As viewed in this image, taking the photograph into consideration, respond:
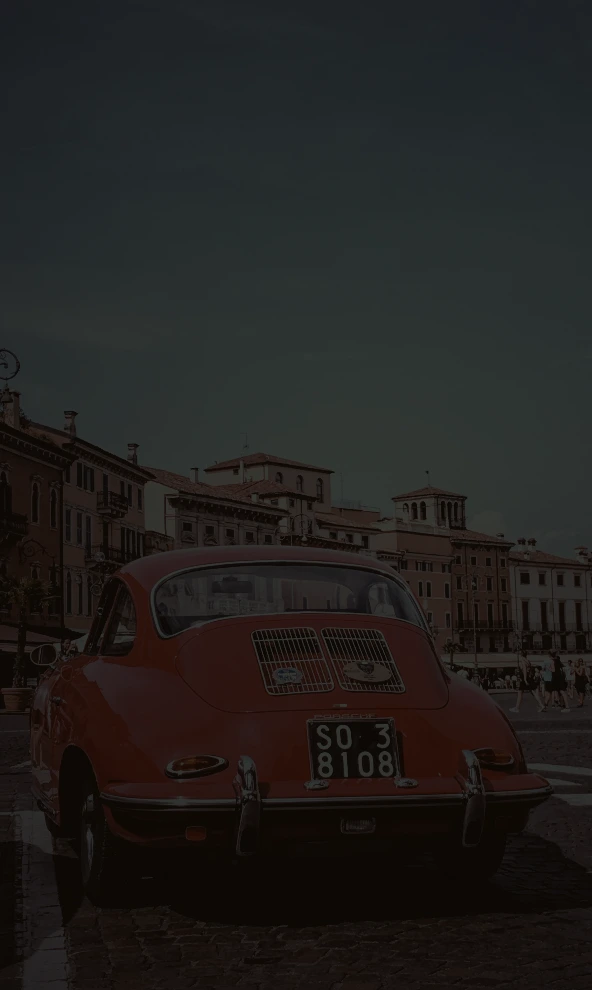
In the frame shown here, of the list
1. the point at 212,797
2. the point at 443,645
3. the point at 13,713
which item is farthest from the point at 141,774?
the point at 443,645

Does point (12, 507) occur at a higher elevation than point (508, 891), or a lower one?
higher

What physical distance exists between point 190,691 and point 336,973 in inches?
56.6

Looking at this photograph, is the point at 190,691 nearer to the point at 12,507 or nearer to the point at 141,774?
the point at 141,774

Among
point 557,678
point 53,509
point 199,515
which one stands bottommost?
point 557,678

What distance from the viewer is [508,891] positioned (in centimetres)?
660

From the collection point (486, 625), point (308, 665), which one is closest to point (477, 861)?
point (308, 665)

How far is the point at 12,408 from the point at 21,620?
23.1 metres

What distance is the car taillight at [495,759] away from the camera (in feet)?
19.5

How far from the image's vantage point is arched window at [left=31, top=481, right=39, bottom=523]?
62.7 m

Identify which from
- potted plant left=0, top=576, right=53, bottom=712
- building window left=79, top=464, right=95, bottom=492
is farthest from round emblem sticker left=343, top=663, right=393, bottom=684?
building window left=79, top=464, right=95, bottom=492

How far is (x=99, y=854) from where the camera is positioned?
603cm

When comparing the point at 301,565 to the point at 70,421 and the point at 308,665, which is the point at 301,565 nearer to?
the point at 308,665

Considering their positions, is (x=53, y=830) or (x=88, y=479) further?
(x=88, y=479)

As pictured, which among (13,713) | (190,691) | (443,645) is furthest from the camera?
(443,645)
